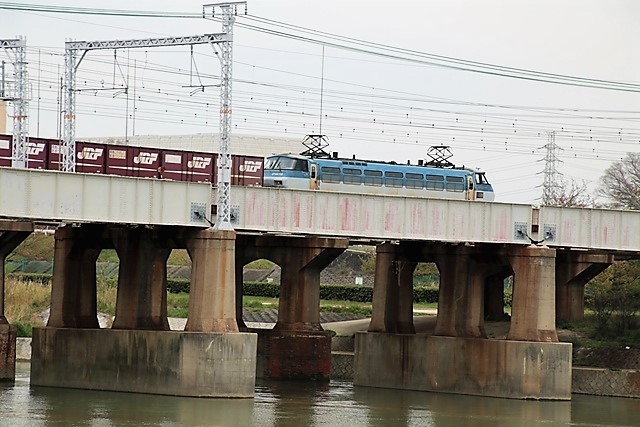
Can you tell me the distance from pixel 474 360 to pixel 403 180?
13491 mm

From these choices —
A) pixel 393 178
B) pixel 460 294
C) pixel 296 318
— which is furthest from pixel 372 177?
pixel 460 294

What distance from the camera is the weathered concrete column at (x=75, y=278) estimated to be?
77.6 metres

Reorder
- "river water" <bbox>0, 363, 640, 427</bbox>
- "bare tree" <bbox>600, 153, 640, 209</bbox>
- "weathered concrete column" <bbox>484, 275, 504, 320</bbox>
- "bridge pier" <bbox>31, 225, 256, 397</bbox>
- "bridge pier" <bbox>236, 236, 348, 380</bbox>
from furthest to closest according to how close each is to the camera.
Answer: "bare tree" <bbox>600, 153, 640, 209</bbox> < "weathered concrete column" <bbox>484, 275, 504, 320</bbox> < "bridge pier" <bbox>236, 236, 348, 380</bbox> < "bridge pier" <bbox>31, 225, 256, 397</bbox> < "river water" <bbox>0, 363, 640, 427</bbox>

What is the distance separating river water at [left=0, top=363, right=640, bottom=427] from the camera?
2365 inches

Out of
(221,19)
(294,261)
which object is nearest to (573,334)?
(294,261)

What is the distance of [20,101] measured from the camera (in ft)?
232

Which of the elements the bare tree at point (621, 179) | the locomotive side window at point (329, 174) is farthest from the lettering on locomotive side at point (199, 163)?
the bare tree at point (621, 179)

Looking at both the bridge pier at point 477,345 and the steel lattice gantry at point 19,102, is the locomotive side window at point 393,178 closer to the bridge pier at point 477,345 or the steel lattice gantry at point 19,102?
the bridge pier at point 477,345

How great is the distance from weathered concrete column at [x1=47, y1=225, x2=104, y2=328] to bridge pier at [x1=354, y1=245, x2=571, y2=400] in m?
15.2

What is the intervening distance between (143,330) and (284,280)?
16668mm

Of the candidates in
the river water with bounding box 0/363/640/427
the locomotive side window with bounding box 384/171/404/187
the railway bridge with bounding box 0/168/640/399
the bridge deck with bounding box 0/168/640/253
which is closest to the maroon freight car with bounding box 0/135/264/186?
the railway bridge with bounding box 0/168/640/399

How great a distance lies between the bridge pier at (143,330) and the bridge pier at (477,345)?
46.6 ft

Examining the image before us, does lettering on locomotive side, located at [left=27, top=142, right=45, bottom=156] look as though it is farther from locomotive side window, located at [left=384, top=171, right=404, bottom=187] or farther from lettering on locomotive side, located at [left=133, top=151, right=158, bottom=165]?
locomotive side window, located at [left=384, top=171, right=404, bottom=187]

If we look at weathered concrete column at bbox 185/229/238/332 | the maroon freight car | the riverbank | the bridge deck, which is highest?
the maroon freight car
